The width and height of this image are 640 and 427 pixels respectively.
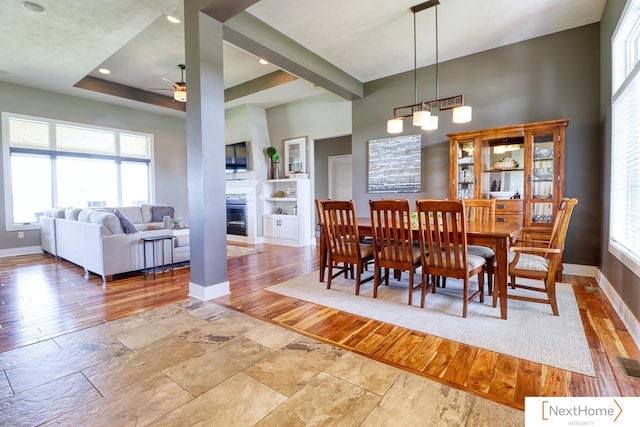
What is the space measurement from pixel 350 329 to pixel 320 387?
75 centimetres

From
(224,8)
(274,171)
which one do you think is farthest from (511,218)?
(274,171)

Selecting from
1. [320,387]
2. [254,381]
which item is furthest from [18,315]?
[320,387]

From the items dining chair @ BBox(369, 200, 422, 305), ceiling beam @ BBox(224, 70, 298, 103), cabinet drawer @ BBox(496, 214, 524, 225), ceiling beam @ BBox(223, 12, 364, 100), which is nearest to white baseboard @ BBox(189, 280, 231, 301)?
dining chair @ BBox(369, 200, 422, 305)

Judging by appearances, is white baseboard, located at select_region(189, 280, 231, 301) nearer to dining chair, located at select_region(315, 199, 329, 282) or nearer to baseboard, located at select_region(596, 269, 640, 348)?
dining chair, located at select_region(315, 199, 329, 282)

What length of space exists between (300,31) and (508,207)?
354 cm

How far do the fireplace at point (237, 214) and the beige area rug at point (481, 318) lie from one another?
3920 mm

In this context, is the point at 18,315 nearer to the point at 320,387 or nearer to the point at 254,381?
the point at 254,381

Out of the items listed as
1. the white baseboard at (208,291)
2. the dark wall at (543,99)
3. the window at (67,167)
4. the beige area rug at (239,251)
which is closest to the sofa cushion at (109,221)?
the white baseboard at (208,291)

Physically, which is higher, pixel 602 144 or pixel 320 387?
pixel 602 144

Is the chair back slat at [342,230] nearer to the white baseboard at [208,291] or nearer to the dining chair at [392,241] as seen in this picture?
the dining chair at [392,241]

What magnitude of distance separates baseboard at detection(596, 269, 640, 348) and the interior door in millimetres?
5495

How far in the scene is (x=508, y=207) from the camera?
3.90 metres

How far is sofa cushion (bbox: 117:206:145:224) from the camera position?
6.21 metres

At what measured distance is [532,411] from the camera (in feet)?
4.43
